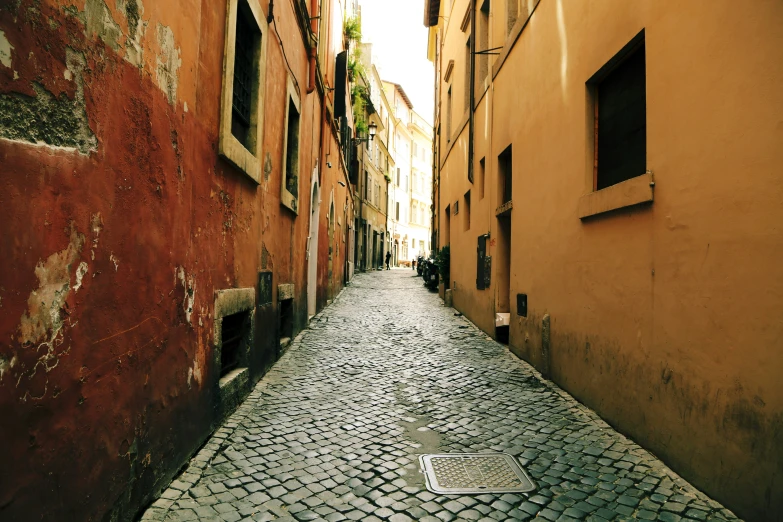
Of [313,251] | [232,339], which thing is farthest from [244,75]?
[313,251]

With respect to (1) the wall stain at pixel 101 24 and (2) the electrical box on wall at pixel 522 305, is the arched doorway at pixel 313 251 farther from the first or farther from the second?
(1) the wall stain at pixel 101 24

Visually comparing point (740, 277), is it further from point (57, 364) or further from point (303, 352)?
point (303, 352)

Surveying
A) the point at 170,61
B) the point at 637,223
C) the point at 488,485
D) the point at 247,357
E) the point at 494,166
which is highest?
the point at 494,166

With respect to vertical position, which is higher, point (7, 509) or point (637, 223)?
point (637, 223)

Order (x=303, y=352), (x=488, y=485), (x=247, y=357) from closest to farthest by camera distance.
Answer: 1. (x=488, y=485)
2. (x=247, y=357)
3. (x=303, y=352)

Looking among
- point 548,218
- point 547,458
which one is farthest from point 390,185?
point 547,458

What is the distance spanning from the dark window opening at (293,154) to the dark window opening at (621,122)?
4.62m

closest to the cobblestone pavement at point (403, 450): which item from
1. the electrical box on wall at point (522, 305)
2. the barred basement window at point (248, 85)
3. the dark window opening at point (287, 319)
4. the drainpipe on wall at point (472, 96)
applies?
the electrical box on wall at point (522, 305)

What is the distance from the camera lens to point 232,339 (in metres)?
4.89

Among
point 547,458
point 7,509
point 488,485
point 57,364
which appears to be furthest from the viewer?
point 547,458

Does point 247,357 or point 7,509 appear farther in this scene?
point 247,357

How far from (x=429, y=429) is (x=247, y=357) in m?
2.05

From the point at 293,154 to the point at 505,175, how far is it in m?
3.61

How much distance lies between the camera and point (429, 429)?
14.0 feet
